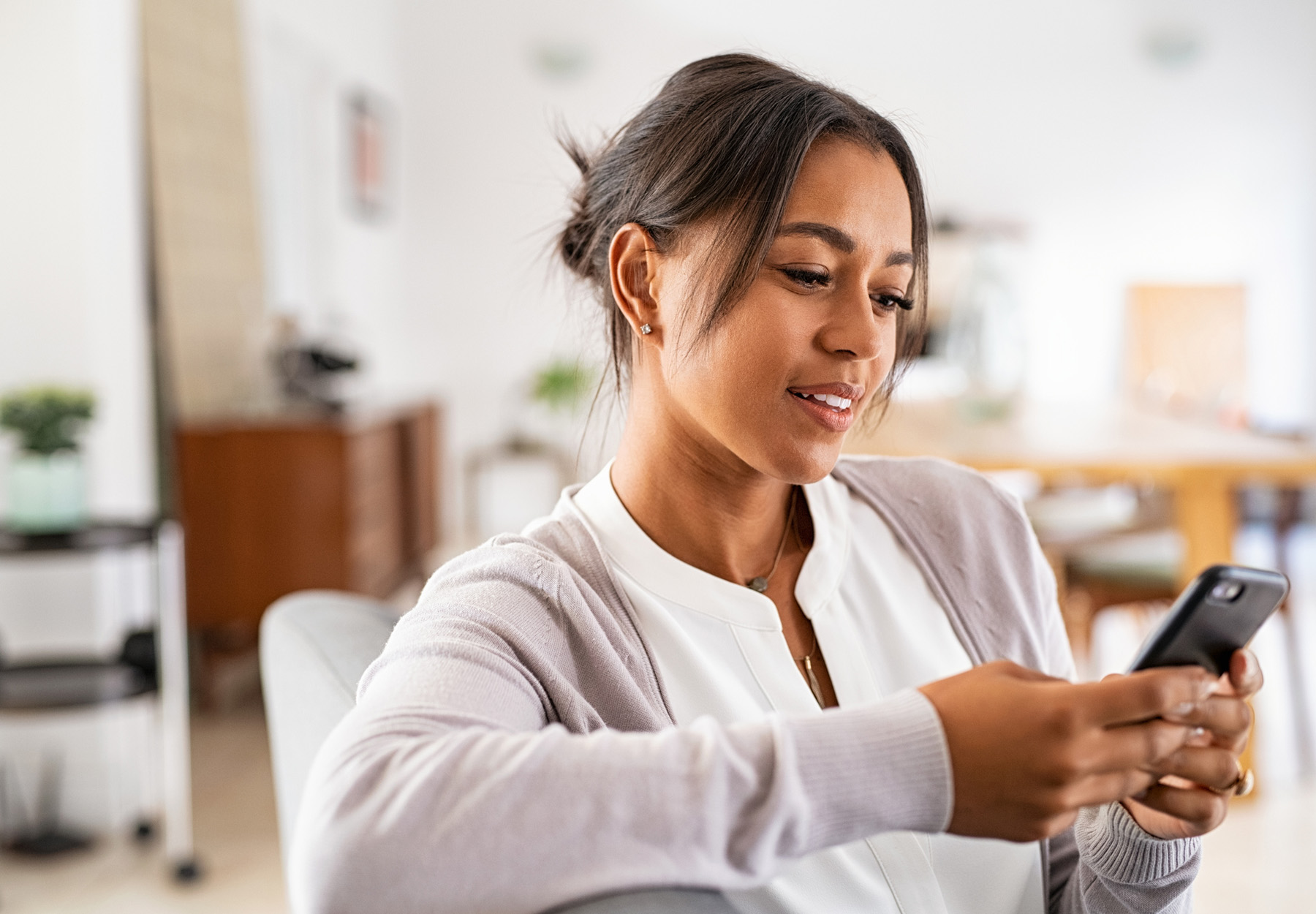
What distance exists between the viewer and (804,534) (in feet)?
3.67

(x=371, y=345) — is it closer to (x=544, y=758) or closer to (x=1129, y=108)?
(x=1129, y=108)

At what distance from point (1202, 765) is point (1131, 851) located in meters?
0.22

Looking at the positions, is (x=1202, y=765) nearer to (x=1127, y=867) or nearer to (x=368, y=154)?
(x=1127, y=867)

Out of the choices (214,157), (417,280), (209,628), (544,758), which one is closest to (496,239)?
(417,280)

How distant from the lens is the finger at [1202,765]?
0.74 m

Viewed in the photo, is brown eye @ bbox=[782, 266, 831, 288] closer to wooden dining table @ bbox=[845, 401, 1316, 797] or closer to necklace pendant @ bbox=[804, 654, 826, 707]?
necklace pendant @ bbox=[804, 654, 826, 707]

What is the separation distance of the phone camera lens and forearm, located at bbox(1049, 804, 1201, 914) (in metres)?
0.27

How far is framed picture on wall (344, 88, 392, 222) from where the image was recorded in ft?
18.2


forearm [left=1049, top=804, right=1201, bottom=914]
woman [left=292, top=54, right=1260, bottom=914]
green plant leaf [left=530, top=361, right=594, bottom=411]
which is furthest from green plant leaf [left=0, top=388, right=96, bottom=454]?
green plant leaf [left=530, top=361, right=594, bottom=411]

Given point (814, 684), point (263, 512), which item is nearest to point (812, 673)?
point (814, 684)

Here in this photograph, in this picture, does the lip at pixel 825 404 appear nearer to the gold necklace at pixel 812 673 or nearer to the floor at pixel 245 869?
the gold necklace at pixel 812 673

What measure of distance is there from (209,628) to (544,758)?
339 centimetres

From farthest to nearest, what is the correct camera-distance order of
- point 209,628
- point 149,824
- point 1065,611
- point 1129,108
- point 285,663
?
point 1129,108 < point 209,628 < point 1065,611 < point 149,824 < point 285,663

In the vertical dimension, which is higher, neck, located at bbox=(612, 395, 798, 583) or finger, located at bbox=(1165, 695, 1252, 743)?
neck, located at bbox=(612, 395, 798, 583)
